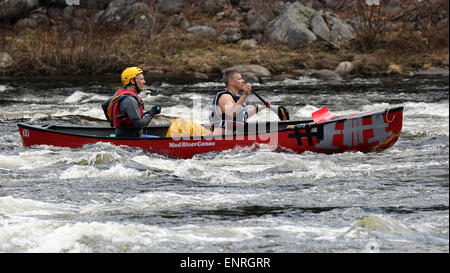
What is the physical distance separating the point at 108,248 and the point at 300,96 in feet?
39.1

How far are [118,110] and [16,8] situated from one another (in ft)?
73.3

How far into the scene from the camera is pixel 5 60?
22.1 metres

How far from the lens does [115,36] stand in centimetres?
2741

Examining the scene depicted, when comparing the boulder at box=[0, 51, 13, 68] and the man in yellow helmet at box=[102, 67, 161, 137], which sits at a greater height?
the boulder at box=[0, 51, 13, 68]

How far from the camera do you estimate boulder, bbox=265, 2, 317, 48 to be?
24031mm

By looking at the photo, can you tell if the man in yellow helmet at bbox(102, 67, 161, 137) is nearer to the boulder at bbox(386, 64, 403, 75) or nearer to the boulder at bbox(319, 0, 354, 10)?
the boulder at bbox(386, 64, 403, 75)

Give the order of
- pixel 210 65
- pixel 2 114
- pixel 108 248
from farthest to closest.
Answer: pixel 210 65 < pixel 2 114 < pixel 108 248

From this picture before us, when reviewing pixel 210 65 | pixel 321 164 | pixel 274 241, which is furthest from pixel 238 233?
pixel 210 65

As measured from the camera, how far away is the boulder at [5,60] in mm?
21828

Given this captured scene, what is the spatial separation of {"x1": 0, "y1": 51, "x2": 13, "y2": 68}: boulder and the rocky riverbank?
1.3 inches

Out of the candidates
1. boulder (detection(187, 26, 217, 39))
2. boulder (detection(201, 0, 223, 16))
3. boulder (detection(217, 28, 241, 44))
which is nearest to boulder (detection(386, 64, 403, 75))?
boulder (detection(217, 28, 241, 44))

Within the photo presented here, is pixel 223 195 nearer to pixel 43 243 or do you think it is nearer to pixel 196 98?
pixel 43 243

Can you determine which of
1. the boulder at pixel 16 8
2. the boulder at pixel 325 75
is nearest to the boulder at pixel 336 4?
the boulder at pixel 325 75

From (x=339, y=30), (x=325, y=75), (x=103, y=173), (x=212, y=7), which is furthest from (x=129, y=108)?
(x=212, y=7)
